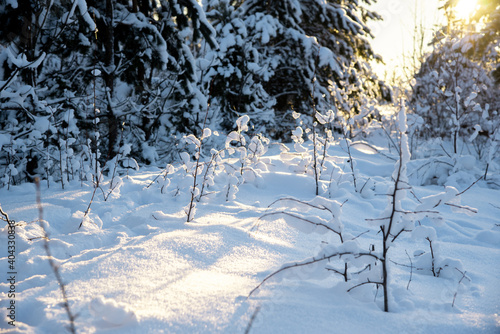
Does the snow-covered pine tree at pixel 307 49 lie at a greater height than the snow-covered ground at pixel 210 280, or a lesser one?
greater

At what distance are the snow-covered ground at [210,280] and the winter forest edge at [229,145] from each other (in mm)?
17

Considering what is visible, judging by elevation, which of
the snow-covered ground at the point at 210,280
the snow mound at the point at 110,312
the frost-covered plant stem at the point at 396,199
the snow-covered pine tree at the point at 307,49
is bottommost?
the snow-covered ground at the point at 210,280

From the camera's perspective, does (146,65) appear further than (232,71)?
No

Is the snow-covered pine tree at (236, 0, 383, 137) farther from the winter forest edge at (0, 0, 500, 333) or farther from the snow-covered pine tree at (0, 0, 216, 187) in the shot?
the snow-covered pine tree at (0, 0, 216, 187)

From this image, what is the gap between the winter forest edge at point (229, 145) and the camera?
51.5 inches

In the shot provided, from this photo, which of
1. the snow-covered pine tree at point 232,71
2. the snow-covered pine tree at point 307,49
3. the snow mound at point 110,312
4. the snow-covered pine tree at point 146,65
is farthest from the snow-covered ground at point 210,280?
the snow-covered pine tree at point 307,49

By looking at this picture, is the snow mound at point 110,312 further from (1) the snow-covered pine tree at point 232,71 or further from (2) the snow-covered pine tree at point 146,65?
(1) the snow-covered pine tree at point 232,71

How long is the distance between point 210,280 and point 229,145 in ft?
6.79

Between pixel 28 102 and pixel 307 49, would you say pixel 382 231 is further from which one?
pixel 307 49

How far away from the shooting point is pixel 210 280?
1.35 meters

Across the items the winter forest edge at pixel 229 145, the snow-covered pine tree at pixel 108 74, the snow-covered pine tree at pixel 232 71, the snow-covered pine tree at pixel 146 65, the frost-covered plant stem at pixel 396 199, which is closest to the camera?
the frost-covered plant stem at pixel 396 199

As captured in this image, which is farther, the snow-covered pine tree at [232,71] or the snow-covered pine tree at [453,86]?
the snow-covered pine tree at [453,86]

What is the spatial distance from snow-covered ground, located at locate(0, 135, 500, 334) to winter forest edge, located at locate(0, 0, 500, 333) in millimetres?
17

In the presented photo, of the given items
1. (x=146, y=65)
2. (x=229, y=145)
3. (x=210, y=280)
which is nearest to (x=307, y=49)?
(x=146, y=65)
